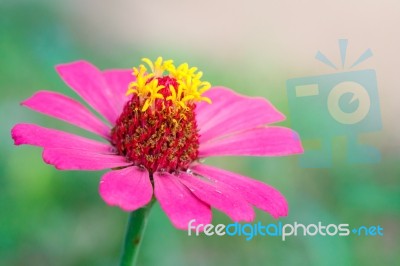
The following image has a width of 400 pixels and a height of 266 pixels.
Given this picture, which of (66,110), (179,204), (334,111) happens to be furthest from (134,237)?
(334,111)

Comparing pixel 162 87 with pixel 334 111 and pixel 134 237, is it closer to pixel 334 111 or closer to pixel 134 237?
pixel 134 237

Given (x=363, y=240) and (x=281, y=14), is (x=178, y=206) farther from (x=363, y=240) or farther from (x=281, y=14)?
(x=281, y=14)

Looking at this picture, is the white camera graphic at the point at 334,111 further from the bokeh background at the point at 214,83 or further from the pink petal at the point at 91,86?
the pink petal at the point at 91,86

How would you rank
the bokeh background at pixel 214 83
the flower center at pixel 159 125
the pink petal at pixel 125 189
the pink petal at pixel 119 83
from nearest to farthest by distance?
the pink petal at pixel 125 189
the flower center at pixel 159 125
the pink petal at pixel 119 83
the bokeh background at pixel 214 83

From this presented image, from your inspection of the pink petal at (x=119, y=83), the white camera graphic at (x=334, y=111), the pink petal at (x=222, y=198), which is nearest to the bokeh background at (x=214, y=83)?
the white camera graphic at (x=334, y=111)

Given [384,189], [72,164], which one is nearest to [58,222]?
[72,164]

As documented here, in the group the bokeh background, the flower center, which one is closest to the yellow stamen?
the flower center

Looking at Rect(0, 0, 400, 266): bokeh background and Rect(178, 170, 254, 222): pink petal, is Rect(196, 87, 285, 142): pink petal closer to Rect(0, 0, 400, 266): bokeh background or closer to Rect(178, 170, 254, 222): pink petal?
Rect(178, 170, 254, 222): pink petal
